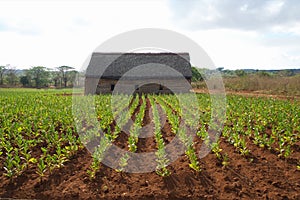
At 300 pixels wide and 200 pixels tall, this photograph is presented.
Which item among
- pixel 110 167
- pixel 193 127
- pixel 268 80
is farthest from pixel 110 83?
pixel 110 167

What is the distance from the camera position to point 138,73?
27.4 meters

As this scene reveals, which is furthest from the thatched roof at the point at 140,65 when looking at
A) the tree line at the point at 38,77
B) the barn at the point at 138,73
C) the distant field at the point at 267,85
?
the tree line at the point at 38,77

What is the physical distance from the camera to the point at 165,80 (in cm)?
2695

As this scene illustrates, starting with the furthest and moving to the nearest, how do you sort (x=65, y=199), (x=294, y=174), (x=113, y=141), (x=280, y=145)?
(x=113, y=141) → (x=280, y=145) → (x=294, y=174) → (x=65, y=199)

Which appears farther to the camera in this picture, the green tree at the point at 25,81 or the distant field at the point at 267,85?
the green tree at the point at 25,81

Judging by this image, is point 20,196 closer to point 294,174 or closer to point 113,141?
point 113,141

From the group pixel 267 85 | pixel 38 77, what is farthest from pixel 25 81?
pixel 267 85

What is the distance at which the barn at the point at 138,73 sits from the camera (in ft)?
87.6

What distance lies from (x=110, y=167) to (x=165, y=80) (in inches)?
848

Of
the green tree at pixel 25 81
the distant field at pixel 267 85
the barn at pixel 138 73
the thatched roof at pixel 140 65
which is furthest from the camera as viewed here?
the green tree at pixel 25 81

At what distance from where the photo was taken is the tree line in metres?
63.1

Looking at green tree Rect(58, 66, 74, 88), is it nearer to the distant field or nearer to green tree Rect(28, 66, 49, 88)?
green tree Rect(28, 66, 49, 88)

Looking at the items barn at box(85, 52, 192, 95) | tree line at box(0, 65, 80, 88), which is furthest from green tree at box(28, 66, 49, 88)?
barn at box(85, 52, 192, 95)

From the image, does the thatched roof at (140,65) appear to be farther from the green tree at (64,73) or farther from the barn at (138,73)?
the green tree at (64,73)
